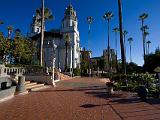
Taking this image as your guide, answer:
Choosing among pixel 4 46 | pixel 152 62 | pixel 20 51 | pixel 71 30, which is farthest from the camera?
pixel 71 30

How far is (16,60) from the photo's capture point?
50844mm

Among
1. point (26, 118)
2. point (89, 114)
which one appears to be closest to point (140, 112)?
point (89, 114)

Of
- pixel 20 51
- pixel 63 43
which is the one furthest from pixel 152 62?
pixel 63 43

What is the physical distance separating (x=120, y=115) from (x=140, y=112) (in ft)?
3.96

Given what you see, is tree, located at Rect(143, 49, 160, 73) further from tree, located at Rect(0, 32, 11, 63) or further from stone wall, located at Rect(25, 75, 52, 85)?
stone wall, located at Rect(25, 75, 52, 85)

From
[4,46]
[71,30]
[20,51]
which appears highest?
[71,30]

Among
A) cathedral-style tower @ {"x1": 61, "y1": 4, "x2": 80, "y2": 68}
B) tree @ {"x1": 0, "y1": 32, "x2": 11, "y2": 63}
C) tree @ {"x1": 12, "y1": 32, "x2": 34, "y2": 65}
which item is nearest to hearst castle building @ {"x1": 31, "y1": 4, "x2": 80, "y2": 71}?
cathedral-style tower @ {"x1": 61, "y1": 4, "x2": 80, "y2": 68}

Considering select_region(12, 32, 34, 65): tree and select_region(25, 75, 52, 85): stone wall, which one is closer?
select_region(25, 75, 52, 85): stone wall

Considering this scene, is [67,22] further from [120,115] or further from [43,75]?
[120,115]

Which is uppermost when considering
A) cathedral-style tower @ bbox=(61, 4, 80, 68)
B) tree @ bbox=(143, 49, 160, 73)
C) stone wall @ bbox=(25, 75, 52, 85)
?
cathedral-style tower @ bbox=(61, 4, 80, 68)

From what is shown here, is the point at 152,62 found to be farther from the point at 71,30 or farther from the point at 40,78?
the point at 40,78

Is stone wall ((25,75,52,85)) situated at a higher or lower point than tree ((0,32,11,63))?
lower

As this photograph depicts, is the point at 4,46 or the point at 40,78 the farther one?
the point at 4,46

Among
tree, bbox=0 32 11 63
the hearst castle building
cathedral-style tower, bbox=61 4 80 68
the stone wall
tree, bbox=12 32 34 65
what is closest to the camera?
the stone wall
